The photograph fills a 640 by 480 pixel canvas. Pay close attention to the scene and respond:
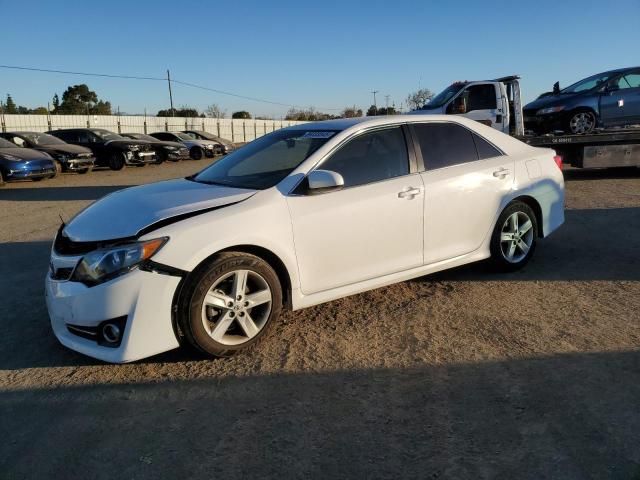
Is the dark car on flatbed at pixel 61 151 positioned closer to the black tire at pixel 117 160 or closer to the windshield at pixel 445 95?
the black tire at pixel 117 160

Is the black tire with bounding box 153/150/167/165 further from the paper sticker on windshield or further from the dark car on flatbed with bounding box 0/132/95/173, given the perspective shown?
the paper sticker on windshield

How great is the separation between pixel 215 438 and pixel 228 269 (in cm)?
109

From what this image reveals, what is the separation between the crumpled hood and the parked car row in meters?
11.9

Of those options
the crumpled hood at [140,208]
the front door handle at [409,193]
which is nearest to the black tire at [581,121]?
the front door handle at [409,193]

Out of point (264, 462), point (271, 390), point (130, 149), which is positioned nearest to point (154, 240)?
point (271, 390)

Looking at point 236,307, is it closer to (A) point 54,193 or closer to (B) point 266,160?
(B) point 266,160

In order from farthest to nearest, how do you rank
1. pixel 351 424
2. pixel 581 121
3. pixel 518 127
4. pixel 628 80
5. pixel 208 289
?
pixel 518 127 → pixel 581 121 → pixel 628 80 → pixel 208 289 → pixel 351 424

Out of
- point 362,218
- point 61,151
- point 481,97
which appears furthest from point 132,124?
point 362,218

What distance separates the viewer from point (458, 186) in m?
4.38

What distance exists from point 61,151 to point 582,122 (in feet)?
49.9

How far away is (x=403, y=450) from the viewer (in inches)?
95.8

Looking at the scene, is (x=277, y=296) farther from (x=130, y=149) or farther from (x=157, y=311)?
(x=130, y=149)

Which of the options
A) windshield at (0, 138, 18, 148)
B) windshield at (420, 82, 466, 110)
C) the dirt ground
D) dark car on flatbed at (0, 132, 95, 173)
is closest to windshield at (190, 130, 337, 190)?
the dirt ground

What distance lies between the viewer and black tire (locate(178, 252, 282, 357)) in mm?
3207
